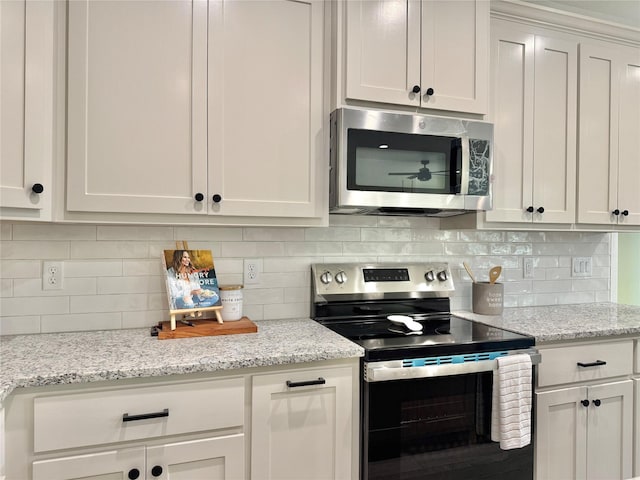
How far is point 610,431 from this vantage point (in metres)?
1.98

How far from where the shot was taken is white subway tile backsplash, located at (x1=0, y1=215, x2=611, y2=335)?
5.71ft

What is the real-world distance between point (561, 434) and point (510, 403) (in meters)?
0.45

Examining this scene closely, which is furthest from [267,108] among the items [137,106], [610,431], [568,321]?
[610,431]

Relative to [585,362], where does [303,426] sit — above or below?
below

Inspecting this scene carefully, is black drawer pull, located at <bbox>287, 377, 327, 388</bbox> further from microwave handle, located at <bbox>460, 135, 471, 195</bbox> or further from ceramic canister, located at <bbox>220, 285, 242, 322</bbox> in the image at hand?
microwave handle, located at <bbox>460, 135, 471, 195</bbox>

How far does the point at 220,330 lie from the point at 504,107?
1.71 m

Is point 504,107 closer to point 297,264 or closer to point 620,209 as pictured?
point 620,209

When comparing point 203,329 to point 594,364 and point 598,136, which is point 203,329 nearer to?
point 594,364

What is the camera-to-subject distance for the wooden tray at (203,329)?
1.66 m

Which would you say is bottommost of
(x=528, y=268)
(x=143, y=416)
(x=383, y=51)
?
(x=143, y=416)

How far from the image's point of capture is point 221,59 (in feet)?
5.49

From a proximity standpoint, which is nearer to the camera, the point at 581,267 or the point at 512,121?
the point at 512,121

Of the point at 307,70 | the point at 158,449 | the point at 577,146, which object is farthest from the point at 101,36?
the point at 577,146

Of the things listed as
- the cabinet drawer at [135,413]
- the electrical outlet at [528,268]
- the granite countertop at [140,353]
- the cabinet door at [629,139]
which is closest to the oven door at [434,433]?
the granite countertop at [140,353]
